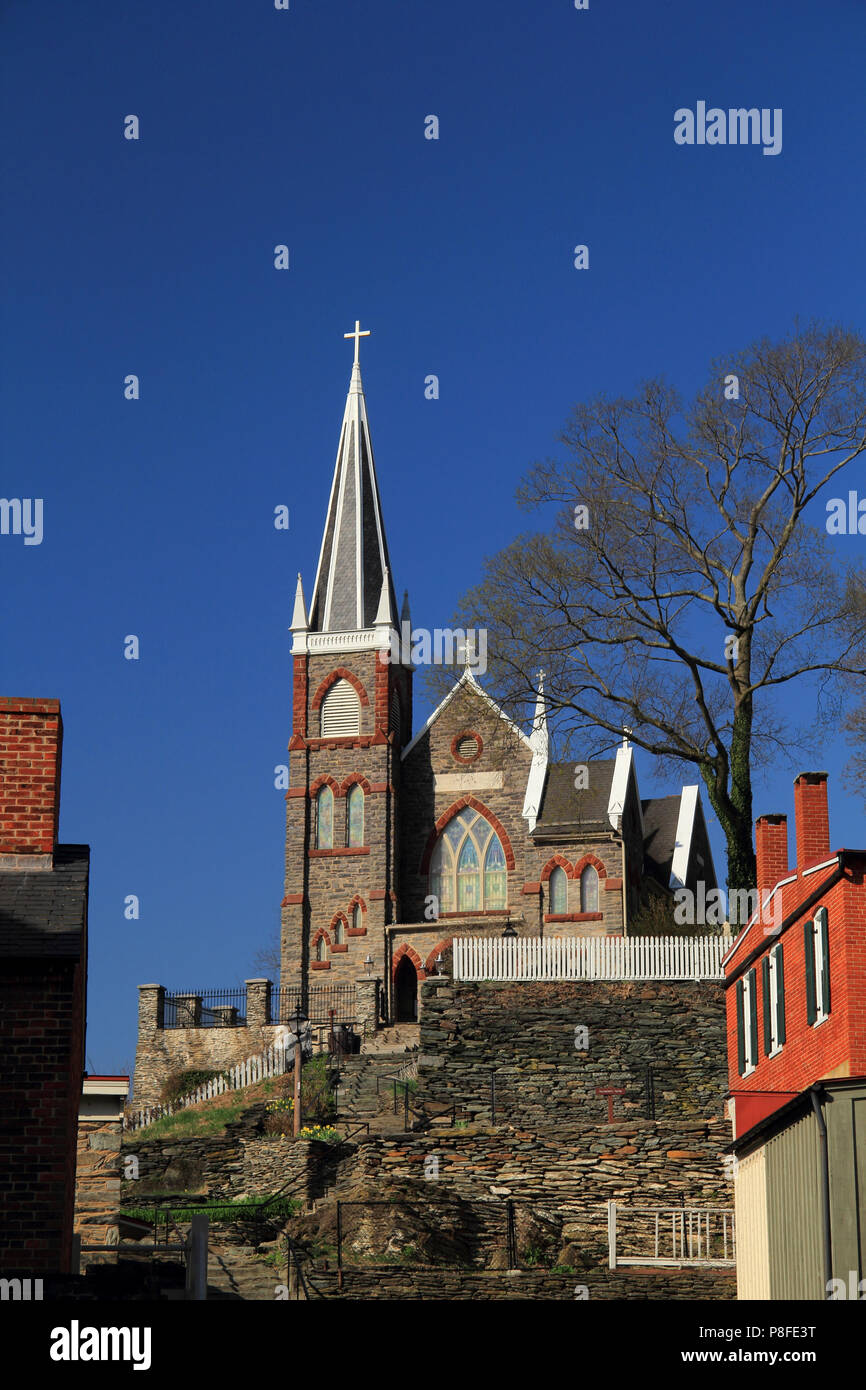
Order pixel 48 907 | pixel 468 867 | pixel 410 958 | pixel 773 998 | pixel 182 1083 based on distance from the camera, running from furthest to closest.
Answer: pixel 468 867
pixel 410 958
pixel 182 1083
pixel 773 998
pixel 48 907

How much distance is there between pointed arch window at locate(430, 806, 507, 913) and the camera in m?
51.0

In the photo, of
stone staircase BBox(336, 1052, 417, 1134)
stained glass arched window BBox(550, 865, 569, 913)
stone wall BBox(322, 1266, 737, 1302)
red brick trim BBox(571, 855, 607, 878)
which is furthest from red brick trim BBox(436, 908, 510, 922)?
stone wall BBox(322, 1266, 737, 1302)

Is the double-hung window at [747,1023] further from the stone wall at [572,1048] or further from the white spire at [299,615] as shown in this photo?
the white spire at [299,615]

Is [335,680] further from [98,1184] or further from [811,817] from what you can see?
[98,1184]

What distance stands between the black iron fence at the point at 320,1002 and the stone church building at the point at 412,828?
412mm

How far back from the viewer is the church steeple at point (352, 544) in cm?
5428

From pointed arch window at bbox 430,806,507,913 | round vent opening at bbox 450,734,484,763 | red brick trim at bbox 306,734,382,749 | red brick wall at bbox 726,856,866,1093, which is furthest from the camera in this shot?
round vent opening at bbox 450,734,484,763

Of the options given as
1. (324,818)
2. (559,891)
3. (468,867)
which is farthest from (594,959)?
(324,818)

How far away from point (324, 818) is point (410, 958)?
4897mm

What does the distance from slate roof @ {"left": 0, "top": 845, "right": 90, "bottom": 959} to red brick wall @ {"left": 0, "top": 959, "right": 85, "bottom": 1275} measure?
222 millimetres

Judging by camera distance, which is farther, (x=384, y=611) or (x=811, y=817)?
(x=384, y=611)

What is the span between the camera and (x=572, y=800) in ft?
166

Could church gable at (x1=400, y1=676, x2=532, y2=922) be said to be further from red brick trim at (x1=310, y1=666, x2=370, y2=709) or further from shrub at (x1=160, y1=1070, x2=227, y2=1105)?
shrub at (x1=160, y1=1070, x2=227, y2=1105)

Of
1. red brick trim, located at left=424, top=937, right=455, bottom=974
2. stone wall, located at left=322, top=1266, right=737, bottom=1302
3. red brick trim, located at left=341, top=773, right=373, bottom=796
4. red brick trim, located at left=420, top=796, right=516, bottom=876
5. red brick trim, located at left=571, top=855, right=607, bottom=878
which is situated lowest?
stone wall, located at left=322, top=1266, right=737, bottom=1302
